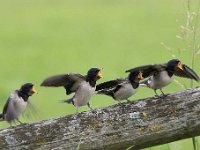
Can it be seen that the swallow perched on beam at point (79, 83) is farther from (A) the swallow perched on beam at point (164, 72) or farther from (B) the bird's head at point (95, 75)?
(A) the swallow perched on beam at point (164, 72)

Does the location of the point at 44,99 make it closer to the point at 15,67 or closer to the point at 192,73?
the point at 15,67

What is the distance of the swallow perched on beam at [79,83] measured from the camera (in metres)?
3.26

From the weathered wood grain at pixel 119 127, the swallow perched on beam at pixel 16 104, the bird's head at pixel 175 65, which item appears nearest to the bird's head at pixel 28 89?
the swallow perched on beam at pixel 16 104

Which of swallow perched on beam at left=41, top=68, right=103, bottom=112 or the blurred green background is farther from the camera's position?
the blurred green background

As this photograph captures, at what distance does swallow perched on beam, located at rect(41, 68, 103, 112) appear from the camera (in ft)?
10.7

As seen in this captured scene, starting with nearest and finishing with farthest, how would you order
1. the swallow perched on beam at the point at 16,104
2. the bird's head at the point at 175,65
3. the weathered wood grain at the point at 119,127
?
1. the weathered wood grain at the point at 119,127
2. the swallow perched on beam at the point at 16,104
3. the bird's head at the point at 175,65

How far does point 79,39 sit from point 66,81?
30.9ft

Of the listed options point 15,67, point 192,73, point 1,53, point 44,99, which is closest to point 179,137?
point 192,73

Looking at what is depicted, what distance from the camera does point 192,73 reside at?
11.0ft

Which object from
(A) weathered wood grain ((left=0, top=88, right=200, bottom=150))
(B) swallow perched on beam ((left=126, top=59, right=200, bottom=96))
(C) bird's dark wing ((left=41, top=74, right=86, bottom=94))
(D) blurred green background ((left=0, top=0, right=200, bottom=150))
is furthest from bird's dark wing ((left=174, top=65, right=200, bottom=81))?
(D) blurred green background ((left=0, top=0, right=200, bottom=150))

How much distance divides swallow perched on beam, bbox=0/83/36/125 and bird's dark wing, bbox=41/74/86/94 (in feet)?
0.23

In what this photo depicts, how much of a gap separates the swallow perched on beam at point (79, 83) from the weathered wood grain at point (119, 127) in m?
0.26

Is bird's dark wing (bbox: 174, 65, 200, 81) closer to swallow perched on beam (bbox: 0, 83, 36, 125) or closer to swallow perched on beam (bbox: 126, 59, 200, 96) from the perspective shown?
swallow perched on beam (bbox: 126, 59, 200, 96)

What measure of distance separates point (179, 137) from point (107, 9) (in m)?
12.5
